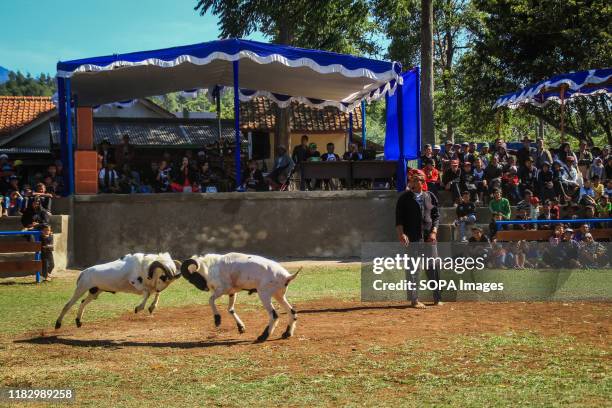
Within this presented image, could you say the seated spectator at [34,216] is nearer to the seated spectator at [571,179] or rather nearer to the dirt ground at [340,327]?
the dirt ground at [340,327]

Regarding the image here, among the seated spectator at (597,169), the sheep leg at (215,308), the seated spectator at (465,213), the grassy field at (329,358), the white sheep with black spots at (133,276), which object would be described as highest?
the seated spectator at (597,169)

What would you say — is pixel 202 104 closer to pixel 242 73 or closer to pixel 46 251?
pixel 242 73

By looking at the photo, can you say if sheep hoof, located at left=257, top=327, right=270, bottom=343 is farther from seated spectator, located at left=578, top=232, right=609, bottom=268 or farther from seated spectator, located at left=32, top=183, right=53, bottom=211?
seated spectator, located at left=32, top=183, right=53, bottom=211

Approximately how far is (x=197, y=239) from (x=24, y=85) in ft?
308

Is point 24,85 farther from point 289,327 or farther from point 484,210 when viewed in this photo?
point 289,327

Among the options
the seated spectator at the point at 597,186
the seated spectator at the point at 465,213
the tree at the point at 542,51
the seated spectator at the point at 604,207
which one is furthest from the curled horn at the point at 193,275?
the tree at the point at 542,51

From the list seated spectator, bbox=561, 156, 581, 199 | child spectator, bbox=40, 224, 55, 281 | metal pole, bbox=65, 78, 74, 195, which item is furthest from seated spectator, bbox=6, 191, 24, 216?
seated spectator, bbox=561, 156, 581, 199

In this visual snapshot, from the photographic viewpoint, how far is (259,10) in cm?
3067

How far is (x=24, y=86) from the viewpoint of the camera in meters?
105

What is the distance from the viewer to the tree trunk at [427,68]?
2694cm

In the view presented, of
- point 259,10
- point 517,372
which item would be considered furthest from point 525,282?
point 259,10

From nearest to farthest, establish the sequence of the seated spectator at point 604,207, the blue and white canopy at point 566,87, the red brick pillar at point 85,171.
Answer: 1. the seated spectator at point 604,207
2. the red brick pillar at point 85,171
3. the blue and white canopy at point 566,87

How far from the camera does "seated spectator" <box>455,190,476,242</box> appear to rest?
17703 mm

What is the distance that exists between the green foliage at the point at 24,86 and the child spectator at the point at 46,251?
84596mm
